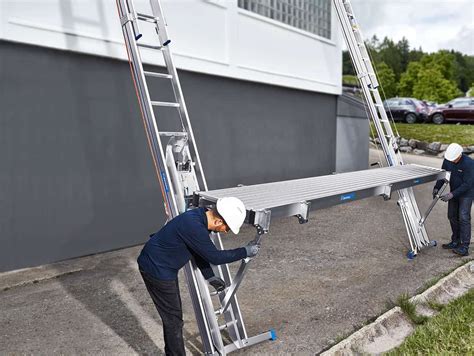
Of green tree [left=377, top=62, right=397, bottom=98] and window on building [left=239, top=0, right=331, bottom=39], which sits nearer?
window on building [left=239, top=0, right=331, bottom=39]

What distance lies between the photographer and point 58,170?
23.4ft

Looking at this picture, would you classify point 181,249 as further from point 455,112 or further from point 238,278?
point 455,112

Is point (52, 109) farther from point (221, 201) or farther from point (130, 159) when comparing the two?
point (221, 201)

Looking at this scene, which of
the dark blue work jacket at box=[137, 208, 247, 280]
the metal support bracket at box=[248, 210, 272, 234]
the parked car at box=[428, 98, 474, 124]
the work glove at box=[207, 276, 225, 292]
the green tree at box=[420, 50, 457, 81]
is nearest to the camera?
the dark blue work jacket at box=[137, 208, 247, 280]

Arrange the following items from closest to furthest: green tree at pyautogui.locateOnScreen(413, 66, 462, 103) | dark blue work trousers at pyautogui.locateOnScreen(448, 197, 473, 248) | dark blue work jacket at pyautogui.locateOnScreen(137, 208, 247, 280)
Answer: dark blue work jacket at pyautogui.locateOnScreen(137, 208, 247, 280), dark blue work trousers at pyautogui.locateOnScreen(448, 197, 473, 248), green tree at pyautogui.locateOnScreen(413, 66, 462, 103)

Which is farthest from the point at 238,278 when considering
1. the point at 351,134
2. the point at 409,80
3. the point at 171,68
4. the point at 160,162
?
the point at 409,80

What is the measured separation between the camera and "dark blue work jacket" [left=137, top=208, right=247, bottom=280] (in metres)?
3.82

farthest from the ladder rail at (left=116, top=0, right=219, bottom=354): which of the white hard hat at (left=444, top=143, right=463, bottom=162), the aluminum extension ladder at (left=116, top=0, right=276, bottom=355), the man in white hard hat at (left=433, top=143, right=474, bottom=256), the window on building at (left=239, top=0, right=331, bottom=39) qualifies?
the window on building at (left=239, top=0, right=331, bottom=39)

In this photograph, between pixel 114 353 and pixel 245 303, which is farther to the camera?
pixel 245 303

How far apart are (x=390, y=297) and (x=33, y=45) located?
6.32 meters

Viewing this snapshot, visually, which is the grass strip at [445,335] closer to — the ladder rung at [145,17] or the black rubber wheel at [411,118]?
the ladder rung at [145,17]

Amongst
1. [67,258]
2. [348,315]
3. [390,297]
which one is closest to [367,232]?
[390,297]

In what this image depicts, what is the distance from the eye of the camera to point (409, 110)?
960 inches

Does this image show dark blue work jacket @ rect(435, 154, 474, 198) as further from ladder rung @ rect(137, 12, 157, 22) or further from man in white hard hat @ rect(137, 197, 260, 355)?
ladder rung @ rect(137, 12, 157, 22)
